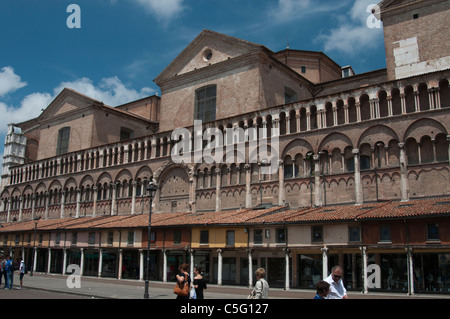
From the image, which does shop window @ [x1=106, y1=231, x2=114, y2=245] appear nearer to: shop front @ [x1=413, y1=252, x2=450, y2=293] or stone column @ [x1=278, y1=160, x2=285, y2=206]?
stone column @ [x1=278, y1=160, x2=285, y2=206]

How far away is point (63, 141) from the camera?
53.4 meters

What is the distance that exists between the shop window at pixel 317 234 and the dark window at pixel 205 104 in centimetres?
1728

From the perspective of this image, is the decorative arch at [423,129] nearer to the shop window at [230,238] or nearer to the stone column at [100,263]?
the shop window at [230,238]

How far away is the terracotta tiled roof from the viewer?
23.0m

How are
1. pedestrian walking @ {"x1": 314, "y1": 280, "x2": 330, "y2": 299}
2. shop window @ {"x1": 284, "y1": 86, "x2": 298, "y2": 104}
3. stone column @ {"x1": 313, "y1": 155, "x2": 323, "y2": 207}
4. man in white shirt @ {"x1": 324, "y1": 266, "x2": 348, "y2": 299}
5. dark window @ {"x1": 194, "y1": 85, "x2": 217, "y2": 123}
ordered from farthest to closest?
shop window @ {"x1": 284, "y1": 86, "x2": 298, "y2": 104}, dark window @ {"x1": 194, "y1": 85, "x2": 217, "y2": 123}, stone column @ {"x1": 313, "y1": 155, "x2": 323, "y2": 207}, man in white shirt @ {"x1": 324, "y1": 266, "x2": 348, "y2": 299}, pedestrian walking @ {"x1": 314, "y1": 280, "x2": 330, "y2": 299}

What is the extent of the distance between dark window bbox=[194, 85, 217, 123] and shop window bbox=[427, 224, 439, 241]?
2218 cm

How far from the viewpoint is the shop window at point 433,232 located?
2173 centimetres

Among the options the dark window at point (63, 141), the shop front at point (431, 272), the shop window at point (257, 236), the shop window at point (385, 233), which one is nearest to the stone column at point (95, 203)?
the dark window at point (63, 141)

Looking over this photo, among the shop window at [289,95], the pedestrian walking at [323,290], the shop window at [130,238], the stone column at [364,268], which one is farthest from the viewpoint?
the shop window at [289,95]

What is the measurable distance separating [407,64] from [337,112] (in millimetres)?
6055

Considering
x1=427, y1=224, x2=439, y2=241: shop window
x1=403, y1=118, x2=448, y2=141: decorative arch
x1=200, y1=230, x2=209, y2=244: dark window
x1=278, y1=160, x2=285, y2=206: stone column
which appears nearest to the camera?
x1=427, y1=224, x2=439, y2=241: shop window

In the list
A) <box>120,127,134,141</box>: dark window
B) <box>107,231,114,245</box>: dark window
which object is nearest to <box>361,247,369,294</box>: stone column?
<box>107,231,114,245</box>: dark window

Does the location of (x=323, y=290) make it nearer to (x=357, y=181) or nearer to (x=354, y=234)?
(x=354, y=234)
